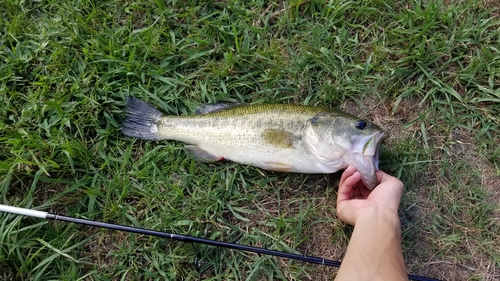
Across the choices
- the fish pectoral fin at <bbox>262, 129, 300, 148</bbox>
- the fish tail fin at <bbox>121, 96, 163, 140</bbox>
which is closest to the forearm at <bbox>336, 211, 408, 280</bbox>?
the fish pectoral fin at <bbox>262, 129, 300, 148</bbox>

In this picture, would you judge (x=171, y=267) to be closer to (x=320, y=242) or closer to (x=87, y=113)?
(x=320, y=242)

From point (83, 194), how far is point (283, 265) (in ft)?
6.39

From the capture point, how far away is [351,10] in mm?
4117

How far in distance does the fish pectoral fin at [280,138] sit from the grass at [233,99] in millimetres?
363

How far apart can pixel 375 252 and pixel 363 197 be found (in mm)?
739

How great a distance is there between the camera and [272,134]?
3510 millimetres

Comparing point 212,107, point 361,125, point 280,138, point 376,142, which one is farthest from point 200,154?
point 376,142

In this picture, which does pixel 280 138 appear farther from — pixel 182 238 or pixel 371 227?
pixel 182 238

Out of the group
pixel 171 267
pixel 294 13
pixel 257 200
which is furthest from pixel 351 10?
pixel 171 267

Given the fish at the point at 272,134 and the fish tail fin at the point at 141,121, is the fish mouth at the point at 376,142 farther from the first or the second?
the fish tail fin at the point at 141,121

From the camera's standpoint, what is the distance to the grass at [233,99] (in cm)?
352

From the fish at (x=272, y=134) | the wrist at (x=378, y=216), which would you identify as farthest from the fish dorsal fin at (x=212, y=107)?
the wrist at (x=378, y=216)

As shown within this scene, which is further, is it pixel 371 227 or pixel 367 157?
pixel 367 157

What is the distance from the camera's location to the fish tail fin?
3.80 m
